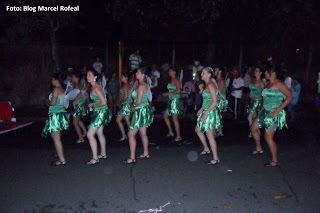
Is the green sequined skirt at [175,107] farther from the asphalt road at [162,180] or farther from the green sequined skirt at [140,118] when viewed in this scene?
the green sequined skirt at [140,118]

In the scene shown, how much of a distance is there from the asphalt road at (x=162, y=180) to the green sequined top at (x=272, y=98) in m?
1.04

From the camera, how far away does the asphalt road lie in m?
5.05

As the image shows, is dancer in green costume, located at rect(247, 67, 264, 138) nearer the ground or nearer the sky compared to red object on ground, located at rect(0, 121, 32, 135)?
nearer the sky

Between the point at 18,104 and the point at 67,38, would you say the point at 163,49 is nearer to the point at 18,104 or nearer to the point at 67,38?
the point at 18,104

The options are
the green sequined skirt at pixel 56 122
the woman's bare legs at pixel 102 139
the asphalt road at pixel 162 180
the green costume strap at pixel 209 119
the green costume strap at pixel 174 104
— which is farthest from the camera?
the green costume strap at pixel 174 104

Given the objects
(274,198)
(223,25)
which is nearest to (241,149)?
(274,198)

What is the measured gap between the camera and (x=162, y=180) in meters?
6.02

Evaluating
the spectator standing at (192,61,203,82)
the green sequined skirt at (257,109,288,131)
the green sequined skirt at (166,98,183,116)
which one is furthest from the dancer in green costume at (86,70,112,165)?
the spectator standing at (192,61,203,82)

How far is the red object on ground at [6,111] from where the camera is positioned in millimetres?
9500

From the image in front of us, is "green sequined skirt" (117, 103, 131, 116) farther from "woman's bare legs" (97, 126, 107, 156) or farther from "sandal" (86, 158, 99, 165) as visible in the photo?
"sandal" (86, 158, 99, 165)

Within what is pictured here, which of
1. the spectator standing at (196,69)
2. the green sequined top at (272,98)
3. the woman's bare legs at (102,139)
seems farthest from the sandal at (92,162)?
the spectator standing at (196,69)

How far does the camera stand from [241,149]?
8.01 meters

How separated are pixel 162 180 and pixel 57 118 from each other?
217 cm

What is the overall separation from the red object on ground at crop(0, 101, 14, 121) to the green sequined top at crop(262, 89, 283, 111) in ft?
20.1
